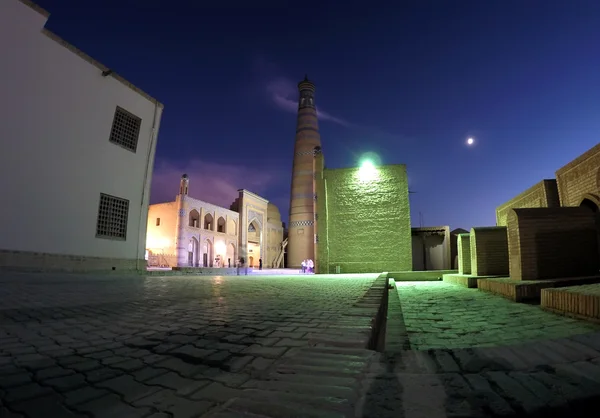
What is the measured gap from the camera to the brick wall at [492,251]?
897 cm

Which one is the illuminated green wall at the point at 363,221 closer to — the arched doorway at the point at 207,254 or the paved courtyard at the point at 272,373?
the arched doorway at the point at 207,254

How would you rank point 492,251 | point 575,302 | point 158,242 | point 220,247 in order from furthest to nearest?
point 220,247, point 158,242, point 492,251, point 575,302

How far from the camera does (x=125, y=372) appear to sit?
1538mm

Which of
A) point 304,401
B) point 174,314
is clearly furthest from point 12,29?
point 304,401

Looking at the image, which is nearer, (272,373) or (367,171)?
(272,373)

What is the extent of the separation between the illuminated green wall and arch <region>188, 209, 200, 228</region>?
12835 mm

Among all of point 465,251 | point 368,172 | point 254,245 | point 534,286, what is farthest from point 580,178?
point 254,245

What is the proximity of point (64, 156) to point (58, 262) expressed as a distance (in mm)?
3161

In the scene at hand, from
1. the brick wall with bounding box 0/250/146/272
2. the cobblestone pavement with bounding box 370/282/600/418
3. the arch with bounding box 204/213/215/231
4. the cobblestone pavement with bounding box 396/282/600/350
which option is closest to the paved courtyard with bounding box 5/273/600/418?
the cobblestone pavement with bounding box 370/282/600/418

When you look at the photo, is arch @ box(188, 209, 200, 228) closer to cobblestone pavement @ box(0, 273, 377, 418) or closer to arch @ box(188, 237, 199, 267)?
arch @ box(188, 237, 199, 267)

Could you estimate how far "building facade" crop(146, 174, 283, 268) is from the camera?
23.9 metres

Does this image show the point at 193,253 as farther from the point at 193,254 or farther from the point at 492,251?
the point at 492,251

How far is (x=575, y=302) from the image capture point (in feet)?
13.5

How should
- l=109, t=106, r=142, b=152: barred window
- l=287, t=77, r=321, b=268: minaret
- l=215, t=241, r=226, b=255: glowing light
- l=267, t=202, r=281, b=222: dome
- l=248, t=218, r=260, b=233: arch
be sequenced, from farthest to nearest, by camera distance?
l=267, t=202, r=281, b=222: dome → l=248, t=218, r=260, b=233: arch → l=287, t=77, r=321, b=268: minaret → l=215, t=241, r=226, b=255: glowing light → l=109, t=106, r=142, b=152: barred window
